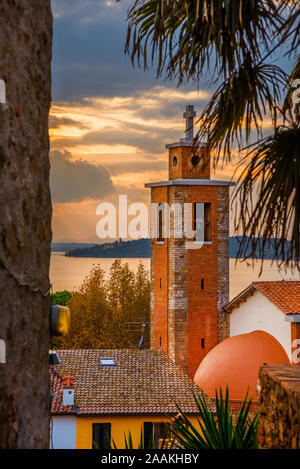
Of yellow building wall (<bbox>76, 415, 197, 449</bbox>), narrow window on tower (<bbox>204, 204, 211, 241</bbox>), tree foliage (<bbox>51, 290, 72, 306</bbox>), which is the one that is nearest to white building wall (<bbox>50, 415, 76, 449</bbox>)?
yellow building wall (<bbox>76, 415, 197, 449</bbox>)

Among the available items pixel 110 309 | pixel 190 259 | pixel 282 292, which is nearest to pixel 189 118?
pixel 190 259

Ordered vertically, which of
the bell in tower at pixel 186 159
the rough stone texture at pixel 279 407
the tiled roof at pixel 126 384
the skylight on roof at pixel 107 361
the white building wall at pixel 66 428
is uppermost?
the bell in tower at pixel 186 159

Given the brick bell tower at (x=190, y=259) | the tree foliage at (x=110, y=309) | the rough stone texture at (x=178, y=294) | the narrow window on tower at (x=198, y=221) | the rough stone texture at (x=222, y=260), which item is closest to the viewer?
the rough stone texture at (x=178, y=294)

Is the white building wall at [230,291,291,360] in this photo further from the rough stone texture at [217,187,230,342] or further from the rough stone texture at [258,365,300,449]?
the rough stone texture at [258,365,300,449]

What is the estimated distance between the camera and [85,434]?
17047mm

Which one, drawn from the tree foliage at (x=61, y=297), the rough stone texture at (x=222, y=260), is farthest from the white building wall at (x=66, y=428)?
the tree foliage at (x=61, y=297)

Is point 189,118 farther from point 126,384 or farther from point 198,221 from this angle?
point 126,384

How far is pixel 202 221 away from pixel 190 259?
1872mm

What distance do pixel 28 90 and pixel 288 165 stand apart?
11.1 ft

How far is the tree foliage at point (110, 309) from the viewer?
3312 cm

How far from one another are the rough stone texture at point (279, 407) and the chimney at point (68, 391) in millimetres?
12106

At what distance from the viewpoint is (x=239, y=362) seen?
19.0m

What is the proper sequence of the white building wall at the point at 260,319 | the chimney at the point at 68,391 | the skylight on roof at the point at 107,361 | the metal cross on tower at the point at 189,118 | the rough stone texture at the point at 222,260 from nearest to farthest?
1. the chimney at the point at 68,391
2. the white building wall at the point at 260,319
3. the skylight on roof at the point at 107,361
4. the metal cross on tower at the point at 189,118
5. the rough stone texture at the point at 222,260

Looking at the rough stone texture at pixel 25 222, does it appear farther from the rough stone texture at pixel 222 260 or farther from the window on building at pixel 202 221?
the rough stone texture at pixel 222 260
